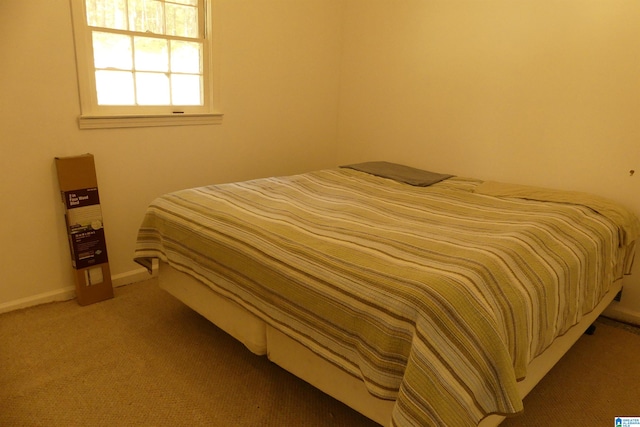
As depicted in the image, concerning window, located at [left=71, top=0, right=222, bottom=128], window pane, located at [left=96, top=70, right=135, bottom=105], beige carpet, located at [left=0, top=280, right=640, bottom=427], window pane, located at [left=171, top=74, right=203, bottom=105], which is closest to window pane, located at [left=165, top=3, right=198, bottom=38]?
window, located at [left=71, top=0, right=222, bottom=128]

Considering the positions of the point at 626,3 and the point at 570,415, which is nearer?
the point at 570,415

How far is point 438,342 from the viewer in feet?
4.00

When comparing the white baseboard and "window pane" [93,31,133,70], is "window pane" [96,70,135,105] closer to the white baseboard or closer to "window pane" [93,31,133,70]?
"window pane" [93,31,133,70]

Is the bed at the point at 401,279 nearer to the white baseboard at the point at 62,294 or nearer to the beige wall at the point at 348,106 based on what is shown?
the beige wall at the point at 348,106

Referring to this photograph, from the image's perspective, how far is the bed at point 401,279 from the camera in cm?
124

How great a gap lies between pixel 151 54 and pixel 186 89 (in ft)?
0.97

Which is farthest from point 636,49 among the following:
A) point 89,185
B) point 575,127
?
point 89,185

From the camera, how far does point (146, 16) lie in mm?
2641

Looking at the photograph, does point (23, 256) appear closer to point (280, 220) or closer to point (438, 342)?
point (280, 220)

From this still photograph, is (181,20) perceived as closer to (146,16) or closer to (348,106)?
(146,16)

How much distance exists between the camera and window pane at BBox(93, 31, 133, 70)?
248cm

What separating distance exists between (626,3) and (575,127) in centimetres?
67

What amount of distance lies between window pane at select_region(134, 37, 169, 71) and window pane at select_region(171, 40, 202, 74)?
5 centimetres

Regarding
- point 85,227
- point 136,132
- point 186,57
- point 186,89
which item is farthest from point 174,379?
point 186,57
